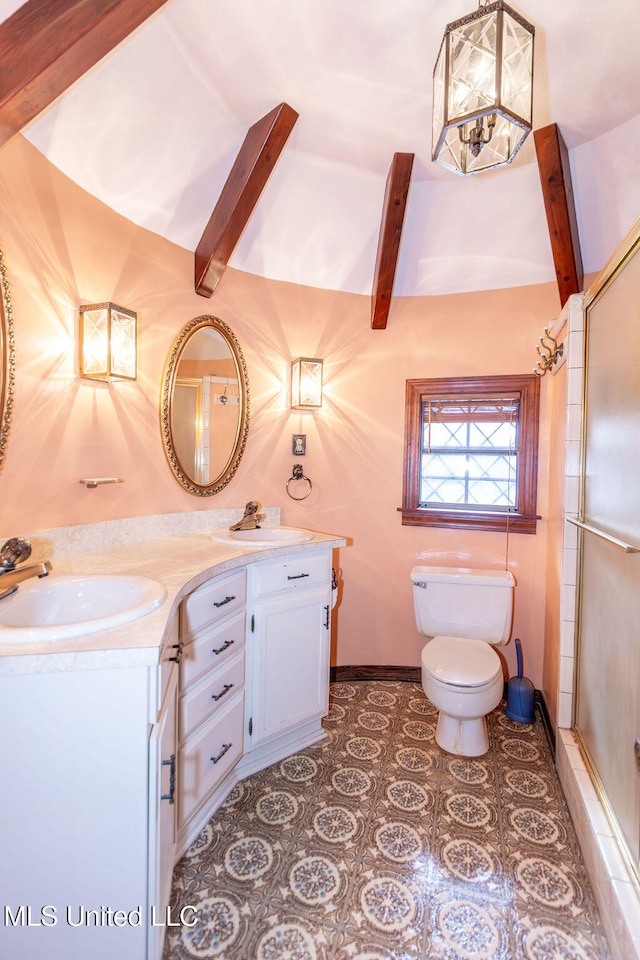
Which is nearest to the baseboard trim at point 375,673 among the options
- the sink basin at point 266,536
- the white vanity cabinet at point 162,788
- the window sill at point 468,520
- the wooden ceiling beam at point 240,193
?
the window sill at point 468,520

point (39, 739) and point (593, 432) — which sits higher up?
point (593, 432)

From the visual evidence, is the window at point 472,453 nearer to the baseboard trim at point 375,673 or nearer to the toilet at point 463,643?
the toilet at point 463,643

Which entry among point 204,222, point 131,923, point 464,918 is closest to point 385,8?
point 204,222

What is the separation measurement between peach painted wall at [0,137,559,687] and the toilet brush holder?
243 mm

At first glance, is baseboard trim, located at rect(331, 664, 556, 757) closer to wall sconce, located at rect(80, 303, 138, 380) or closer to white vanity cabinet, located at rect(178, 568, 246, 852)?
white vanity cabinet, located at rect(178, 568, 246, 852)

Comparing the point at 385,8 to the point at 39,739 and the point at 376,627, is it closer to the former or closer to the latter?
the point at 39,739

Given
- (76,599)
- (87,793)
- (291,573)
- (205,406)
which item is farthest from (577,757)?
(205,406)

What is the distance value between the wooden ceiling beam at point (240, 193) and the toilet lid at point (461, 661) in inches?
82.4

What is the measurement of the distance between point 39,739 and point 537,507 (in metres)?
2.47

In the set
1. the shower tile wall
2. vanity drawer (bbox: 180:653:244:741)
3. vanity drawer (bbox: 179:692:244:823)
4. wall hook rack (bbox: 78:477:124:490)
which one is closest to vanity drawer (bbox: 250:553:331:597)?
vanity drawer (bbox: 180:653:244:741)

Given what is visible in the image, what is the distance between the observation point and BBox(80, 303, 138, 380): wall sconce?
68.8 inches

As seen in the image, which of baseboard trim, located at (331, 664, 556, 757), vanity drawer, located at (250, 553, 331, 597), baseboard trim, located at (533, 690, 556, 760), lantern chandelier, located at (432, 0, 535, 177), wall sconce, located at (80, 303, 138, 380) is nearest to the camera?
lantern chandelier, located at (432, 0, 535, 177)

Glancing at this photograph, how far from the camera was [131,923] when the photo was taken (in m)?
1.04

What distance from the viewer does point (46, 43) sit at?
1.21 metres
